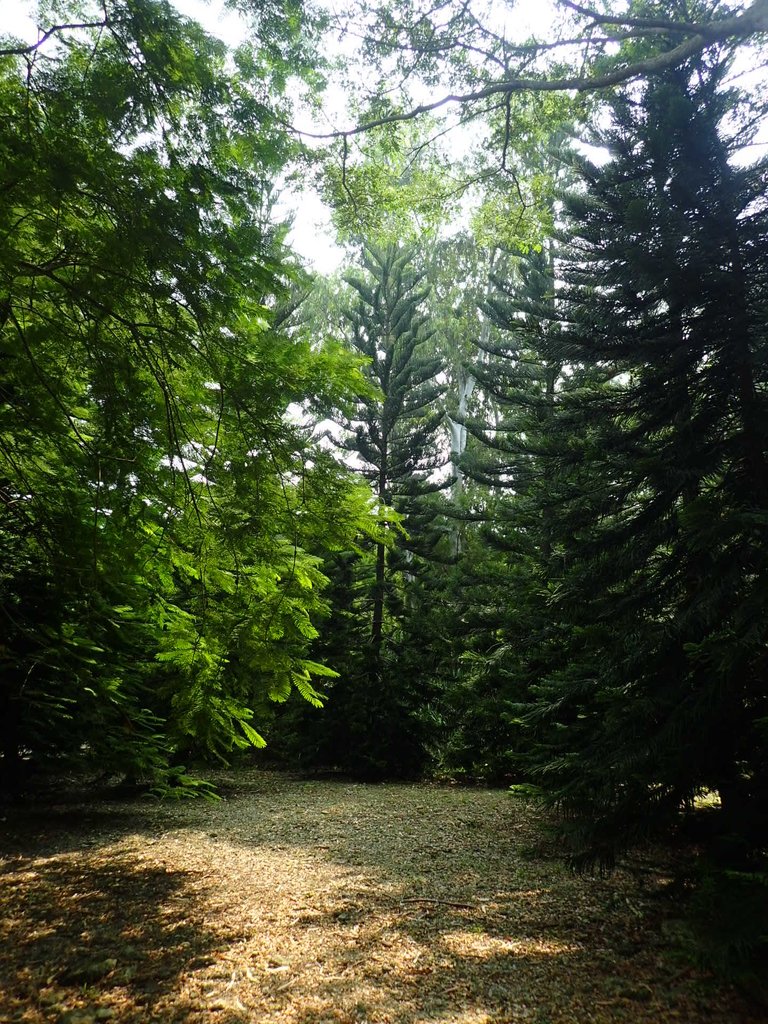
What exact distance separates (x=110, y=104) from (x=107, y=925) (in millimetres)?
3946

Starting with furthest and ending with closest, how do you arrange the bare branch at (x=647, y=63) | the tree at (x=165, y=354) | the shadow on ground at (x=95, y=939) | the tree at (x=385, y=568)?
1. the tree at (x=385, y=568)
2. the bare branch at (x=647, y=63)
3. the tree at (x=165, y=354)
4. the shadow on ground at (x=95, y=939)

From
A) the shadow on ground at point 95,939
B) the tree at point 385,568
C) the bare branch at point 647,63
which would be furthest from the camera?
the tree at point 385,568

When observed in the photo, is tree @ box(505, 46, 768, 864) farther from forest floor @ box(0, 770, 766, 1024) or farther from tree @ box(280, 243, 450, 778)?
tree @ box(280, 243, 450, 778)

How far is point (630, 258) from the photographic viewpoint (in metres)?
3.55

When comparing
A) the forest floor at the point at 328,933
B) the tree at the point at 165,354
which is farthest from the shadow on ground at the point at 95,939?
the tree at the point at 165,354

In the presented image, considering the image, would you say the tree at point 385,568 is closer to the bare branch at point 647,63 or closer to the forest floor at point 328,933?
the forest floor at point 328,933

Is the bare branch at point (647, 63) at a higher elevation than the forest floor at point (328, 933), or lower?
higher

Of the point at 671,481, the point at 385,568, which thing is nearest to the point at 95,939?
the point at 671,481

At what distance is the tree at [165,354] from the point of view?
2527 mm

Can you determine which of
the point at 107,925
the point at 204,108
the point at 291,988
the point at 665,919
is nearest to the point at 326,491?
the point at 204,108

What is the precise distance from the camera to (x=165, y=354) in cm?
287

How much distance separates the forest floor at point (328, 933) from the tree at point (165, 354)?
1.03 m

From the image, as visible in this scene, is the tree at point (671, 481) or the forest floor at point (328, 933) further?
the tree at point (671, 481)

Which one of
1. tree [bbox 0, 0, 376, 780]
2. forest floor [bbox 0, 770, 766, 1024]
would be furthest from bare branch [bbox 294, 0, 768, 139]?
forest floor [bbox 0, 770, 766, 1024]
